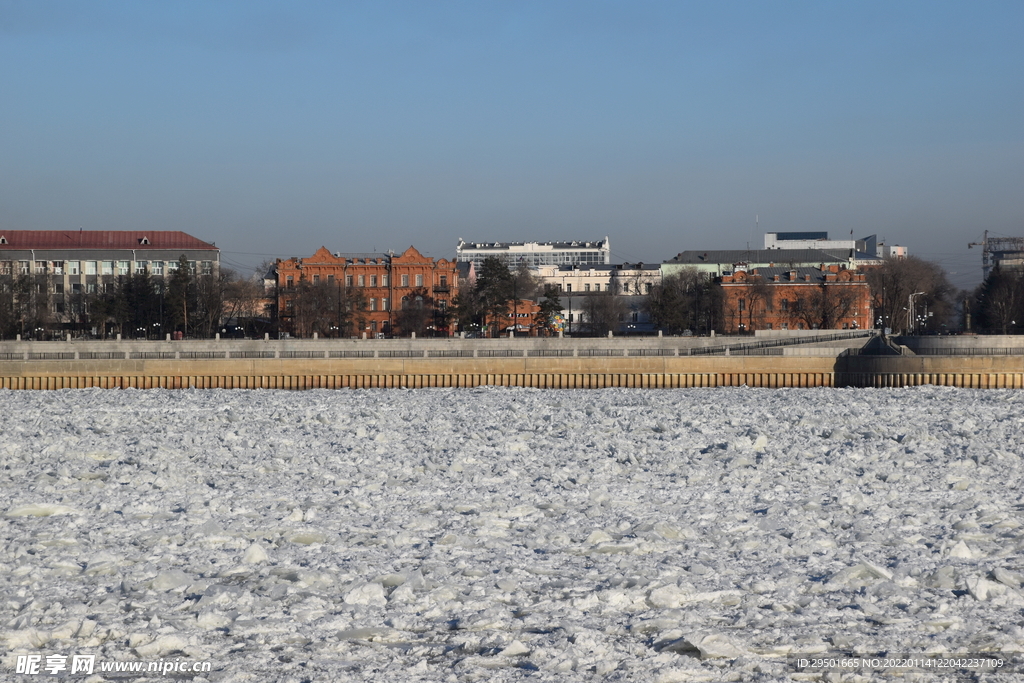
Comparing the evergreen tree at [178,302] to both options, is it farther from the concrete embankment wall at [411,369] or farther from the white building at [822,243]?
the white building at [822,243]

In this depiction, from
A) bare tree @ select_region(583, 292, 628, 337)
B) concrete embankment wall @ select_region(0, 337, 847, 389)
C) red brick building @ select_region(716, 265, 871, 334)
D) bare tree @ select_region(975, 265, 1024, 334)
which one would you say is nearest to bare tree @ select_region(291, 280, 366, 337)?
bare tree @ select_region(583, 292, 628, 337)

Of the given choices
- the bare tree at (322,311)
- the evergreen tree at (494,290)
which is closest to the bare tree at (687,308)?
the evergreen tree at (494,290)

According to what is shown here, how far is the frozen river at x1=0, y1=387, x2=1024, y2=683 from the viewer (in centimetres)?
942

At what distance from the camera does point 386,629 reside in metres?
9.92

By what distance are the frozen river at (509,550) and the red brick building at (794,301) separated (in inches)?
2127

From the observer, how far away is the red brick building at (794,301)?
77.6 meters

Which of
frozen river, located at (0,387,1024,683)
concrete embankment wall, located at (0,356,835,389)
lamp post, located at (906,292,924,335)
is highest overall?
lamp post, located at (906,292,924,335)

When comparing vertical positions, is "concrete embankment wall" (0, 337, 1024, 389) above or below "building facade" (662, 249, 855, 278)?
below

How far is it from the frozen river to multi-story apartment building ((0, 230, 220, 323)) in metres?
68.2

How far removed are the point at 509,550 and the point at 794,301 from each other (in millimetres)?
70698

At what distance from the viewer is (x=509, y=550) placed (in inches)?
506

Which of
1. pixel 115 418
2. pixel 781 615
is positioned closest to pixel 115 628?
pixel 781 615

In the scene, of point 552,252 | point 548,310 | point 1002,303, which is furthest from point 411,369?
point 552,252

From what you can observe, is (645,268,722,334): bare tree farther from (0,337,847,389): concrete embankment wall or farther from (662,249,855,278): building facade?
(662,249,855,278): building facade
